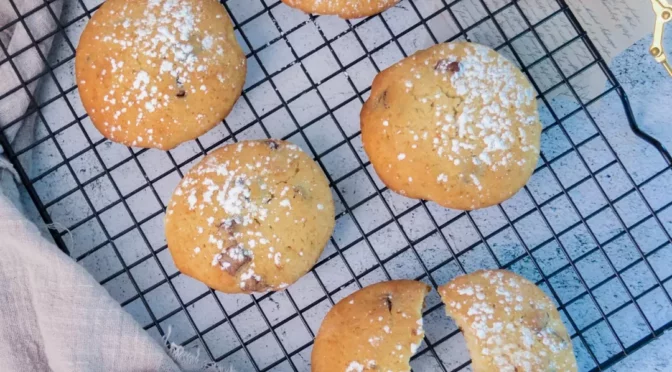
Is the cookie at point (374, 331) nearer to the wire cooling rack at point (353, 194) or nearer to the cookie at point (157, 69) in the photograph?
the wire cooling rack at point (353, 194)

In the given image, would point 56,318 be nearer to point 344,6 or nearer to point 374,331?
point 374,331

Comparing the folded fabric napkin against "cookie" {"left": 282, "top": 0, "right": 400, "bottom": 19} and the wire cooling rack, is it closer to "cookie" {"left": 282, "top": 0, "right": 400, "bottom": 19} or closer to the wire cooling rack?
the wire cooling rack

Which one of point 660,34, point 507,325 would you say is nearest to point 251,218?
point 507,325

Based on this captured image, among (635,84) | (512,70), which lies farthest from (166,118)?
(635,84)

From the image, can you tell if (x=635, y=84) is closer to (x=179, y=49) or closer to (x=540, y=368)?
(x=540, y=368)

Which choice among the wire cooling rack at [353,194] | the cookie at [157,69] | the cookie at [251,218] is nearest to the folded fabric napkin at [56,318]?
the wire cooling rack at [353,194]

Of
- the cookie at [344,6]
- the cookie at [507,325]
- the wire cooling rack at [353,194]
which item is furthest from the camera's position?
the wire cooling rack at [353,194]

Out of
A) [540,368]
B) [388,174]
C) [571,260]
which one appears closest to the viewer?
[540,368]
